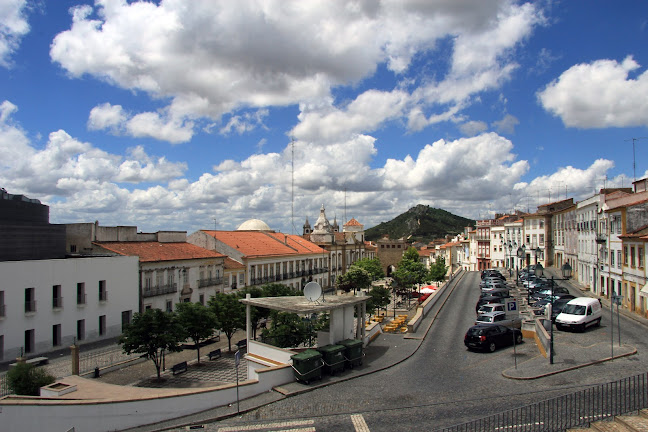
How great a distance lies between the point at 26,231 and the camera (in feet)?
104

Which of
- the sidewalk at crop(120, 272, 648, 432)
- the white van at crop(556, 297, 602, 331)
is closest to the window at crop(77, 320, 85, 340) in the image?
the sidewalk at crop(120, 272, 648, 432)

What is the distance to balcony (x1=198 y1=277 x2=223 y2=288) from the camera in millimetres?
46122

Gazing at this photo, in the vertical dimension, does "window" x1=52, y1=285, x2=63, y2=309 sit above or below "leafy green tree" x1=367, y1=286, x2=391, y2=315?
above

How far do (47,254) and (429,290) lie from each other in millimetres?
35272

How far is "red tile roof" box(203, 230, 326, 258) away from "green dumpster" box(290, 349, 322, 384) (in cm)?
3807

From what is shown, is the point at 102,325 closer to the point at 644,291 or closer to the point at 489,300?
the point at 489,300

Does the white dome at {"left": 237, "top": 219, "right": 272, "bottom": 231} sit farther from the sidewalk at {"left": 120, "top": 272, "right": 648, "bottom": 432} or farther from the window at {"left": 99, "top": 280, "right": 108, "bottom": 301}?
the sidewalk at {"left": 120, "top": 272, "right": 648, "bottom": 432}

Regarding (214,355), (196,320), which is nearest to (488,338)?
(196,320)

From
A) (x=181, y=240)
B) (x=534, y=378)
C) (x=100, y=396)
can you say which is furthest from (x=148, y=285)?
(x=534, y=378)

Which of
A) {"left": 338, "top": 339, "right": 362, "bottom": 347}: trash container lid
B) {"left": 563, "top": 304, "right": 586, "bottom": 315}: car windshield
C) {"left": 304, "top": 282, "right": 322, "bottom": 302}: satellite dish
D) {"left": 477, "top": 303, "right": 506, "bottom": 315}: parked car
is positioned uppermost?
{"left": 304, "top": 282, "right": 322, "bottom": 302}: satellite dish

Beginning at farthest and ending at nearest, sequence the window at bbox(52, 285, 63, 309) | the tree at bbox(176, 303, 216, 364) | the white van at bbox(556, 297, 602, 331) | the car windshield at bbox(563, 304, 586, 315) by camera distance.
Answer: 1. the window at bbox(52, 285, 63, 309)
2. the tree at bbox(176, 303, 216, 364)
3. the car windshield at bbox(563, 304, 586, 315)
4. the white van at bbox(556, 297, 602, 331)

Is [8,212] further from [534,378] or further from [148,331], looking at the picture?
[534,378]

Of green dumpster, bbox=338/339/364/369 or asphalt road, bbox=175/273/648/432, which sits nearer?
asphalt road, bbox=175/273/648/432

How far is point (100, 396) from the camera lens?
16.8 meters
